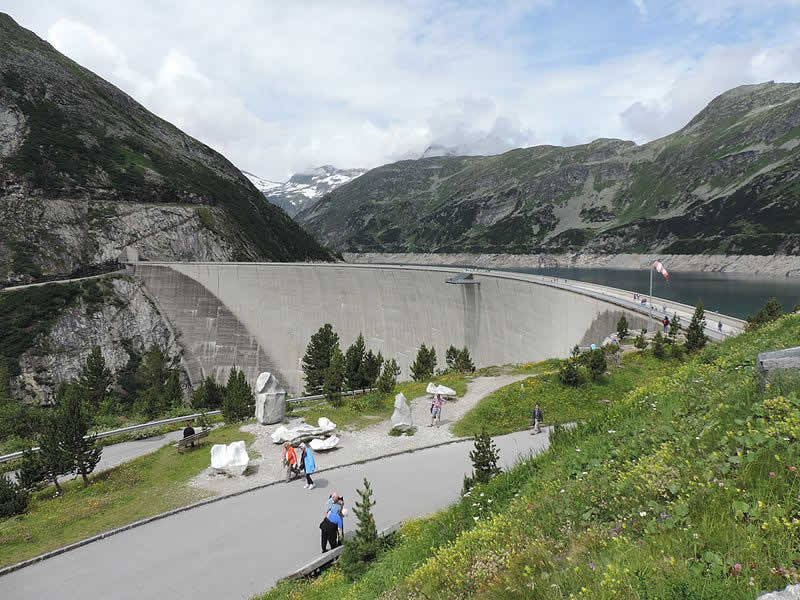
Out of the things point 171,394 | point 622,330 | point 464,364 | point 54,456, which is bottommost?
point 171,394

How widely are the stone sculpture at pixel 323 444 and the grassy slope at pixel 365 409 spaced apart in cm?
213

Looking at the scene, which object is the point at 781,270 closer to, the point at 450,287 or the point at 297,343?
the point at 450,287

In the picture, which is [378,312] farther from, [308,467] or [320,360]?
[308,467]

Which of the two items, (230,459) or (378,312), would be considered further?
(378,312)

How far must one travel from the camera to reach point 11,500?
565 inches

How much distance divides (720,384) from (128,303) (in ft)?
243

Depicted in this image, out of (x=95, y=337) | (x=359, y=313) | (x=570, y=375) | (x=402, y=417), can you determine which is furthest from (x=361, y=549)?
(x=95, y=337)

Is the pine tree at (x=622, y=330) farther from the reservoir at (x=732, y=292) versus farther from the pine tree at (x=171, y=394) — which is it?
the reservoir at (x=732, y=292)

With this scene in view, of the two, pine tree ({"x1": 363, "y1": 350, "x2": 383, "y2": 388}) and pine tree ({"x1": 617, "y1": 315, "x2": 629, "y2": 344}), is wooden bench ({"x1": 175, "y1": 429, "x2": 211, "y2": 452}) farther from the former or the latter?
pine tree ({"x1": 617, "y1": 315, "x2": 629, "y2": 344})

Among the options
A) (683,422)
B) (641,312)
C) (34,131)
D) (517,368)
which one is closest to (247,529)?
(683,422)

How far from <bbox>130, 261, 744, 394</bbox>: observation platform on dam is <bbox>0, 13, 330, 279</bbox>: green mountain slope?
38.9 feet

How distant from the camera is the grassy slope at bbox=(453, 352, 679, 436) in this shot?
18562mm

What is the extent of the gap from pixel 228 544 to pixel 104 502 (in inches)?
249

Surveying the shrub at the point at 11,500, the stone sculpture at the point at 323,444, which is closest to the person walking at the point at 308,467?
the stone sculpture at the point at 323,444
